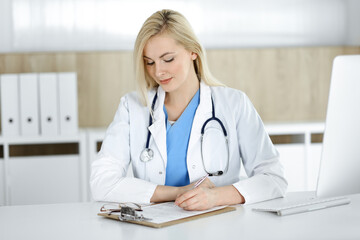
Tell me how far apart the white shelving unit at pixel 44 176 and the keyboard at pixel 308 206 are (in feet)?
6.19

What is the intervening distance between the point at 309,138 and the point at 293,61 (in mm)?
658

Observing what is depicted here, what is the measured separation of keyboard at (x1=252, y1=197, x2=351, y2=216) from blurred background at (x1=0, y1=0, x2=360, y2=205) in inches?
71.9

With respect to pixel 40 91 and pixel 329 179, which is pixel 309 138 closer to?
pixel 40 91

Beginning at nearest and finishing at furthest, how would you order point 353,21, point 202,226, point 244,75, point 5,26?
1. point 202,226
2. point 5,26
3. point 244,75
4. point 353,21

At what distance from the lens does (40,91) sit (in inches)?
126

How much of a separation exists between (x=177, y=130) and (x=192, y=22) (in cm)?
195

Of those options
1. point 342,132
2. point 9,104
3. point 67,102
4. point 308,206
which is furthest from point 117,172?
point 9,104

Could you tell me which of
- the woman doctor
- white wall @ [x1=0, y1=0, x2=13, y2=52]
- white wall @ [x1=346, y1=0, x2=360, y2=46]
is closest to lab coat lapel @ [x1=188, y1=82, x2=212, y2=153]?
the woman doctor

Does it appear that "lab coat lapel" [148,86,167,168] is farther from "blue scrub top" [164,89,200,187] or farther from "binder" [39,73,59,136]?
"binder" [39,73,59,136]

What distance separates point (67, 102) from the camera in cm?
321

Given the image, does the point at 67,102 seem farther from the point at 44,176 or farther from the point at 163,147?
the point at 163,147

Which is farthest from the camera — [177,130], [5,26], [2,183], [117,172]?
[5,26]

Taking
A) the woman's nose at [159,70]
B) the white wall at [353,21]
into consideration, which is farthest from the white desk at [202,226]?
the white wall at [353,21]

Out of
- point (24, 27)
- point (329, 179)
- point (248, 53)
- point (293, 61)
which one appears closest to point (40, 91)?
point (24, 27)
